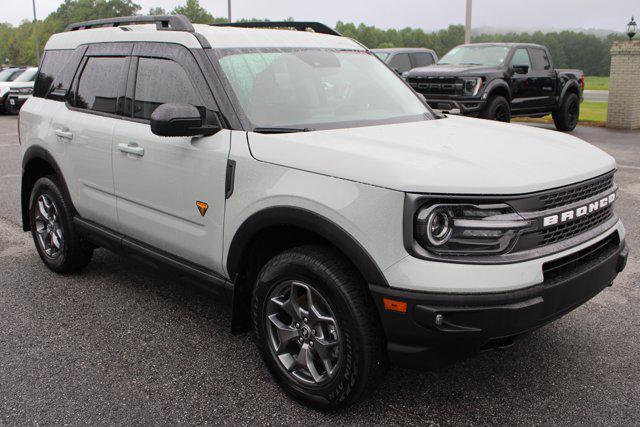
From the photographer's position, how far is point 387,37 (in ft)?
354

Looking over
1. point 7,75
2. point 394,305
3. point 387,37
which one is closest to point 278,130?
point 394,305

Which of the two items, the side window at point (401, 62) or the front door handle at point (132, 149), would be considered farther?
the side window at point (401, 62)

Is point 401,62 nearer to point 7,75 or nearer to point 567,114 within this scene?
point 567,114

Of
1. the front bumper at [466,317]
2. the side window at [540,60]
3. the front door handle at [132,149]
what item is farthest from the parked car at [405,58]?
the front bumper at [466,317]

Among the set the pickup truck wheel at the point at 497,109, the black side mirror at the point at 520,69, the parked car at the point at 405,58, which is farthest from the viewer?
the parked car at the point at 405,58

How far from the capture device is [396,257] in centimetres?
260

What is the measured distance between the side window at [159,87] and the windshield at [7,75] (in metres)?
21.0

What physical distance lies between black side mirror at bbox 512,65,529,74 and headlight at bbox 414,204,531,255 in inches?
456

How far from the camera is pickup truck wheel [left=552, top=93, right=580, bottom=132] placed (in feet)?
49.3

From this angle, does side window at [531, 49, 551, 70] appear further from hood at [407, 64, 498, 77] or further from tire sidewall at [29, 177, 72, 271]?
tire sidewall at [29, 177, 72, 271]

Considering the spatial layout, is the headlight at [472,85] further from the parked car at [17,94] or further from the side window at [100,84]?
the parked car at [17,94]

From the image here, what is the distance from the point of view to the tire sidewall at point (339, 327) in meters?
2.79

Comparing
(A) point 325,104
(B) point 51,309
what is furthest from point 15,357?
(A) point 325,104

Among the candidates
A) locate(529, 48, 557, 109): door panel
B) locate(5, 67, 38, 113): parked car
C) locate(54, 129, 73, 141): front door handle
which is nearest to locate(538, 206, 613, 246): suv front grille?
locate(54, 129, 73, 141): front door handle
